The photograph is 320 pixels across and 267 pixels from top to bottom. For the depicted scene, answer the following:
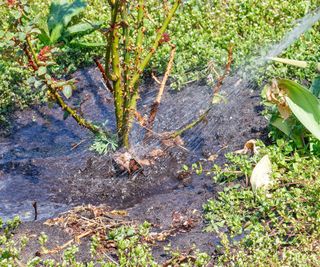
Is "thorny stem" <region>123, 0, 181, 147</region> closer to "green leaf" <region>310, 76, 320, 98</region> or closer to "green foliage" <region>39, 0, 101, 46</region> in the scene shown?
"green leaf" <region>310, 76, 320, 98</region>

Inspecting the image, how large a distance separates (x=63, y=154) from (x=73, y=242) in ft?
3.86

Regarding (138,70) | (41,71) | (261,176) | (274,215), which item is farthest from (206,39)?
(274,215)

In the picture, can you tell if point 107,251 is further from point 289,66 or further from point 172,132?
point 289,66

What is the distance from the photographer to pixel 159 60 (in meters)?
5.55

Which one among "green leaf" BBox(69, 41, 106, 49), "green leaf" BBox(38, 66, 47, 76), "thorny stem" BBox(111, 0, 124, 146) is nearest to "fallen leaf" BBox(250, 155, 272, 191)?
"thorny stem" BBox(111, 0, 124, 146)

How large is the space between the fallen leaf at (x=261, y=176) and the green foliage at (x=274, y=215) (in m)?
0.04

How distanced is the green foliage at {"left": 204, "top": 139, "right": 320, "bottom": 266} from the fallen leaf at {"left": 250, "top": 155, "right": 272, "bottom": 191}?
4cm

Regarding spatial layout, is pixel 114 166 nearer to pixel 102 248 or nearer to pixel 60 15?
pixel 102 248

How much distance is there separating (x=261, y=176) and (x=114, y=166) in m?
0.92

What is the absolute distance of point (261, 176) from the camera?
Result: 162 inches

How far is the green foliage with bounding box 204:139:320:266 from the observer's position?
11.8ft

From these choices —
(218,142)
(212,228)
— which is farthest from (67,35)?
(212,228)

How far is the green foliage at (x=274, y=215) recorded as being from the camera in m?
3.59

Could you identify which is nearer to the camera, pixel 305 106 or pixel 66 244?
pixel 66 244
